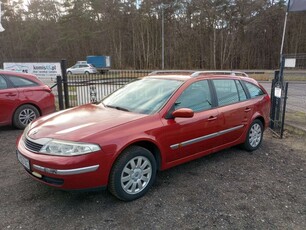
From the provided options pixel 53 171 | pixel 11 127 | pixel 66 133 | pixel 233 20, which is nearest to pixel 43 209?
pixel 53 171

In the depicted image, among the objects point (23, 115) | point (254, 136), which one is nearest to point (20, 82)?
point (23, 115)

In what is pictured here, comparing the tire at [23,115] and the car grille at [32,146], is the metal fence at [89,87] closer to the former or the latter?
the tire at [23,115]

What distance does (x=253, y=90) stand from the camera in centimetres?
509

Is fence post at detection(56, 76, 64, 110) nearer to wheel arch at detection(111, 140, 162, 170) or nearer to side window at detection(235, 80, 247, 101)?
side window at detection(235, 80, 247, 101)

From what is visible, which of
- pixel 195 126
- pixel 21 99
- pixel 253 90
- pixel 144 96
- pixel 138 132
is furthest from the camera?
pixel 21 99

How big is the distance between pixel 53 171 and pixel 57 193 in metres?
0.71

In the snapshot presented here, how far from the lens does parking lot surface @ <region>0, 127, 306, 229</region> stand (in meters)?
2.80

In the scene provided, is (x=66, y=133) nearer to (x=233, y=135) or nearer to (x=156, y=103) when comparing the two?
(x=156, y=103)

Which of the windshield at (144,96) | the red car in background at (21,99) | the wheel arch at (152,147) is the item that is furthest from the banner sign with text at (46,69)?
the wheel arch at (152,147)

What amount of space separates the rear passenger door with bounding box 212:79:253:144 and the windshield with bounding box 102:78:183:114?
33.8 inches

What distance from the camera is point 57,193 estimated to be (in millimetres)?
3338

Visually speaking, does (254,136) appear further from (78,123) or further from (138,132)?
(78,123)

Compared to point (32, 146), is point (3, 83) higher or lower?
higher

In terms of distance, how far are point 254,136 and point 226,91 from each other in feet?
3.78
